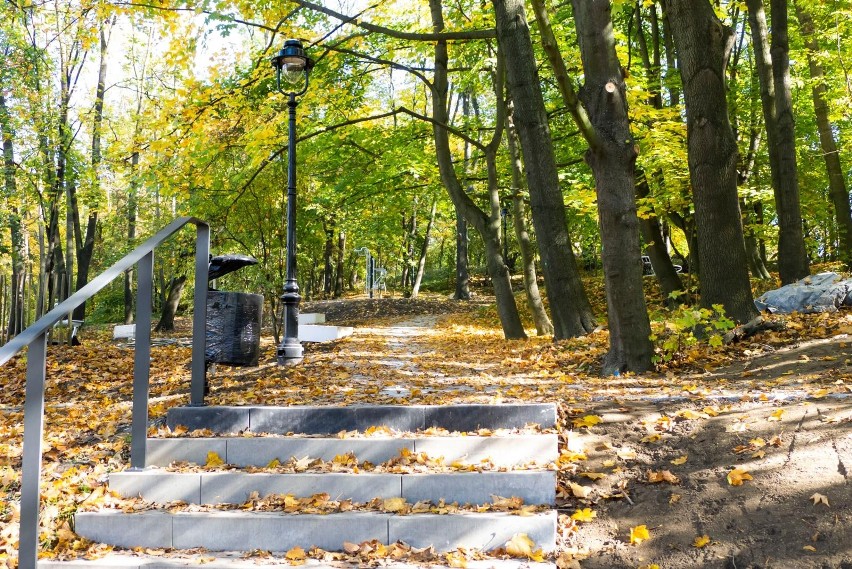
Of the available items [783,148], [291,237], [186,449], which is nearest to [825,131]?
[783,148]

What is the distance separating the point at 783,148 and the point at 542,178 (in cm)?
391

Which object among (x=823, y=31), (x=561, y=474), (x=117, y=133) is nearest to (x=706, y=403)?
(x=561, y=474)

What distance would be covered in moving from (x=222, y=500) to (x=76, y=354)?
7.79 m

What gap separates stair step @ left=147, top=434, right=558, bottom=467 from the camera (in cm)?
383

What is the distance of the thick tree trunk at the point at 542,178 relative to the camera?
9.72m

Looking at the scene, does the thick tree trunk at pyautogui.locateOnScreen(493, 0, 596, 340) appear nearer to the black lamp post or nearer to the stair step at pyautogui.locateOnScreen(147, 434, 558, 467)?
the black lamp post

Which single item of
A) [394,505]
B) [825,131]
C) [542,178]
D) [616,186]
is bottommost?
[394,505]

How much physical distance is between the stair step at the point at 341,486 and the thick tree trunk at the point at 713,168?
467 centimetres

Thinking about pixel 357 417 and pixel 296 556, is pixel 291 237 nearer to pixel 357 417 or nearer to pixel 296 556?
pixel 357 417

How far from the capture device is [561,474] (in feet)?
12.0

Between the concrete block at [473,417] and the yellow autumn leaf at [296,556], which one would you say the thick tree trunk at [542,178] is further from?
the yellow autumn leaf at [296,556]

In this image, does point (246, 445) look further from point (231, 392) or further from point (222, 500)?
point (231, 392)

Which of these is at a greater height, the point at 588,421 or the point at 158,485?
the point at 588,421

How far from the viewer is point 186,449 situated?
160 inches
